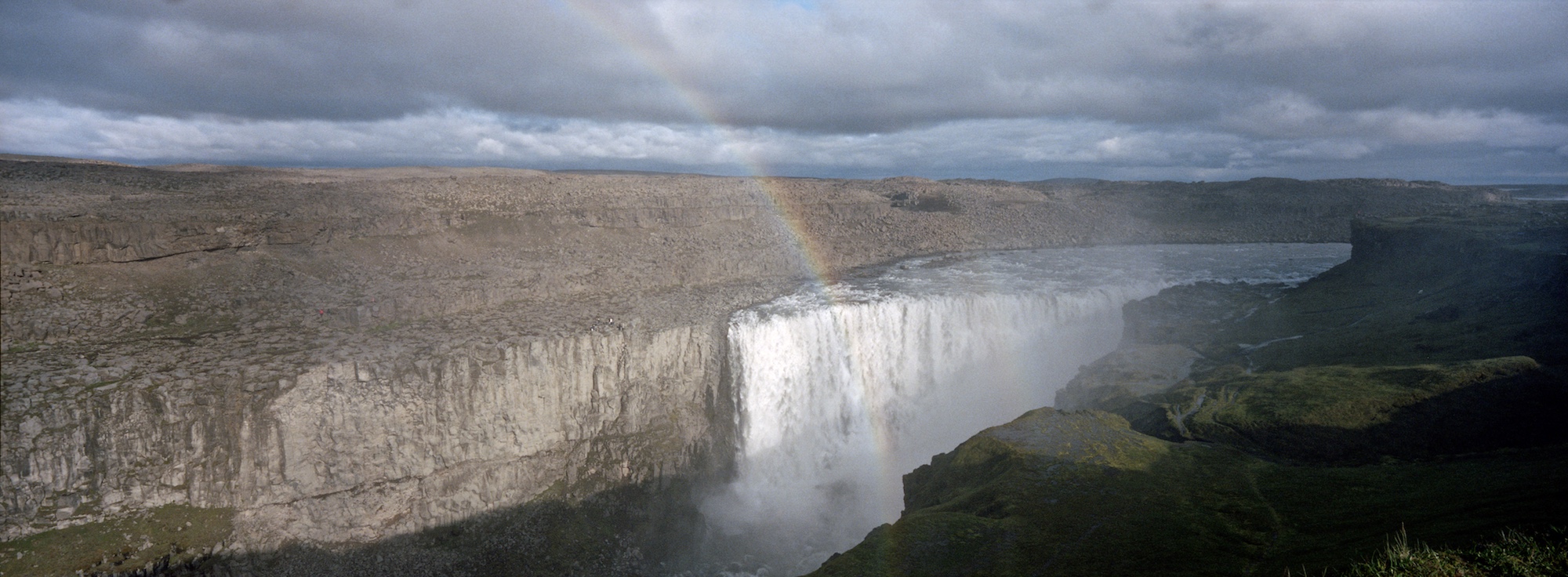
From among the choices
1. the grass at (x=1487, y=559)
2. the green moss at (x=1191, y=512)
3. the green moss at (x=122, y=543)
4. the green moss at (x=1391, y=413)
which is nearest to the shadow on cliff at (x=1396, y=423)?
the green moss at (x=1391, y=413)

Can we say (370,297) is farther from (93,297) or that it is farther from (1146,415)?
(1146,415)

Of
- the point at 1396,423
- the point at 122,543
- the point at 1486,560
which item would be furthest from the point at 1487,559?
the point at 122,543

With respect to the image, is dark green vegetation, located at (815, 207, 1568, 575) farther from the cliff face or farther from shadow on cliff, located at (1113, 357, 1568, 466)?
the cliff face

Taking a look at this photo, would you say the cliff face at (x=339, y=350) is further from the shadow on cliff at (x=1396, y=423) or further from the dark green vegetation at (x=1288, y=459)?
the shadow on cliff at (x=1396, y=423)

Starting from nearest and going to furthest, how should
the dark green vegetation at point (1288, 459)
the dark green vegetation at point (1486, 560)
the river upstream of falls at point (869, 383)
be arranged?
the dark green vegetation at point (1486, 560) < the dark green vegetation at point (1288, 459) < the river upstream of falls at point (869, 383)

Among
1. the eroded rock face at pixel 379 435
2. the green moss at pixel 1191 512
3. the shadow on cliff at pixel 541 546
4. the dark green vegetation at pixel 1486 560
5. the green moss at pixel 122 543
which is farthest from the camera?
the shadow on cliff at pixel 541 546
